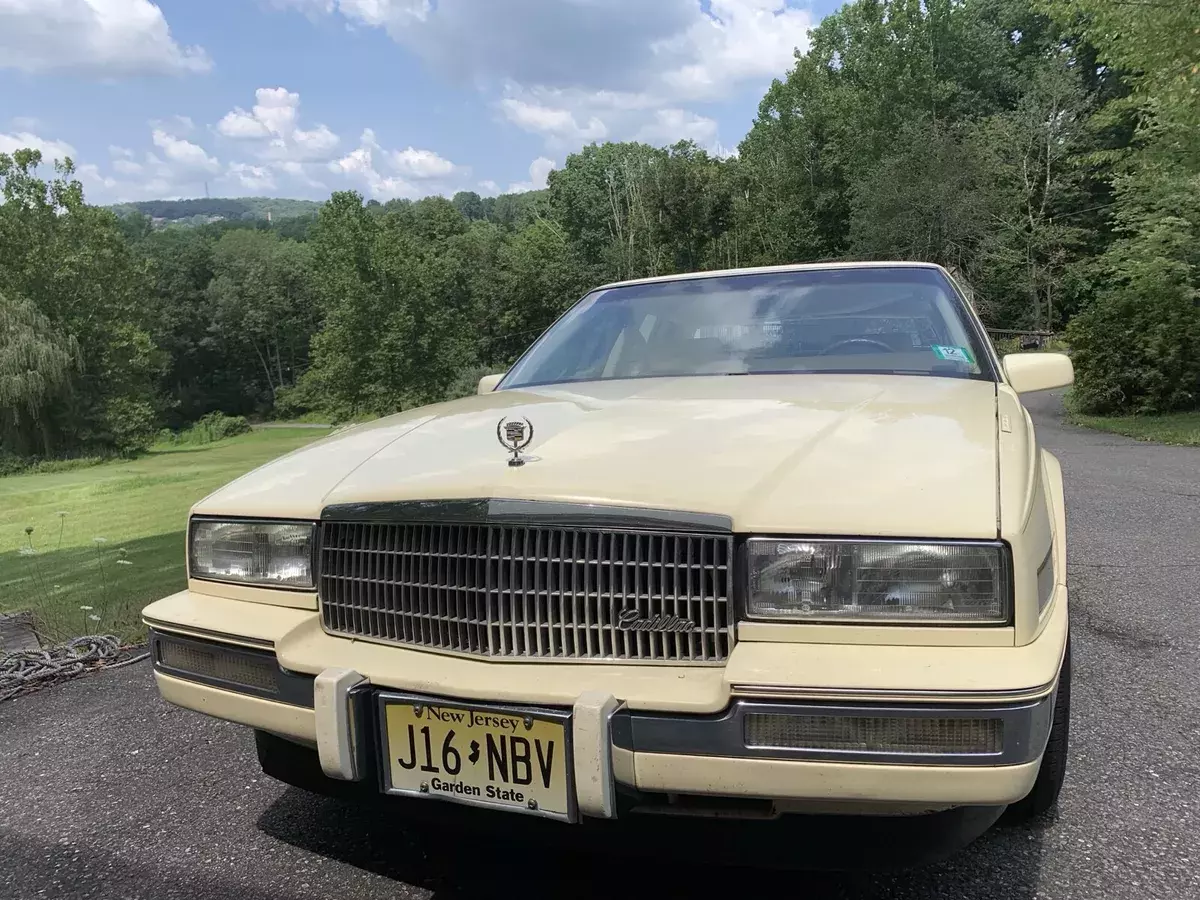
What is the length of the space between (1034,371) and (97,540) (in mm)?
7934

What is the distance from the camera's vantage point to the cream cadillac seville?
1.53 metres

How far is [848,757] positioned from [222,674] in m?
1.49

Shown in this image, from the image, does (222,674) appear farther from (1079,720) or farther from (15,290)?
(15,290)

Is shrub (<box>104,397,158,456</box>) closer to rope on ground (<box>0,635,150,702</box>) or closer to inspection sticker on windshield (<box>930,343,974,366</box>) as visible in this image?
rope on ground (<box>0,635,150,702</box>)

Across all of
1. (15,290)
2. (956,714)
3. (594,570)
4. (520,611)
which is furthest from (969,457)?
(15,290)

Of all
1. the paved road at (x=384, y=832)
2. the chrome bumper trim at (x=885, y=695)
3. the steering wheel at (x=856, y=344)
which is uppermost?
the steering wheel at (x=856, y=344)

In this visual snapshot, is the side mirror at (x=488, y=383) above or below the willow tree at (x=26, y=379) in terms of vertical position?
above

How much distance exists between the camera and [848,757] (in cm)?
151

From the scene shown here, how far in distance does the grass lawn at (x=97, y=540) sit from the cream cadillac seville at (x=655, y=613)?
3106 mm

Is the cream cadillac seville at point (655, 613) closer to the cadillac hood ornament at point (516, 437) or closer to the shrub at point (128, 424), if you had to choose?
the cadillac hood ornament at point (516, 437)

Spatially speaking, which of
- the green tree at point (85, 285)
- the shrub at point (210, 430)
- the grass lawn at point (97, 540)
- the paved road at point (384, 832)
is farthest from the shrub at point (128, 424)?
the paved road at point (384, 832)

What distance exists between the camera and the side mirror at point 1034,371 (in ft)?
9.88

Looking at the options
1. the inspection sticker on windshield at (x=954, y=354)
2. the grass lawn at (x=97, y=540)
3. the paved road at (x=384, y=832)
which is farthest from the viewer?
the grass lawn at (x=97, y=540)

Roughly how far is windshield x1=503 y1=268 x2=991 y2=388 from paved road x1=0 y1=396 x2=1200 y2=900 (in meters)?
1.34
